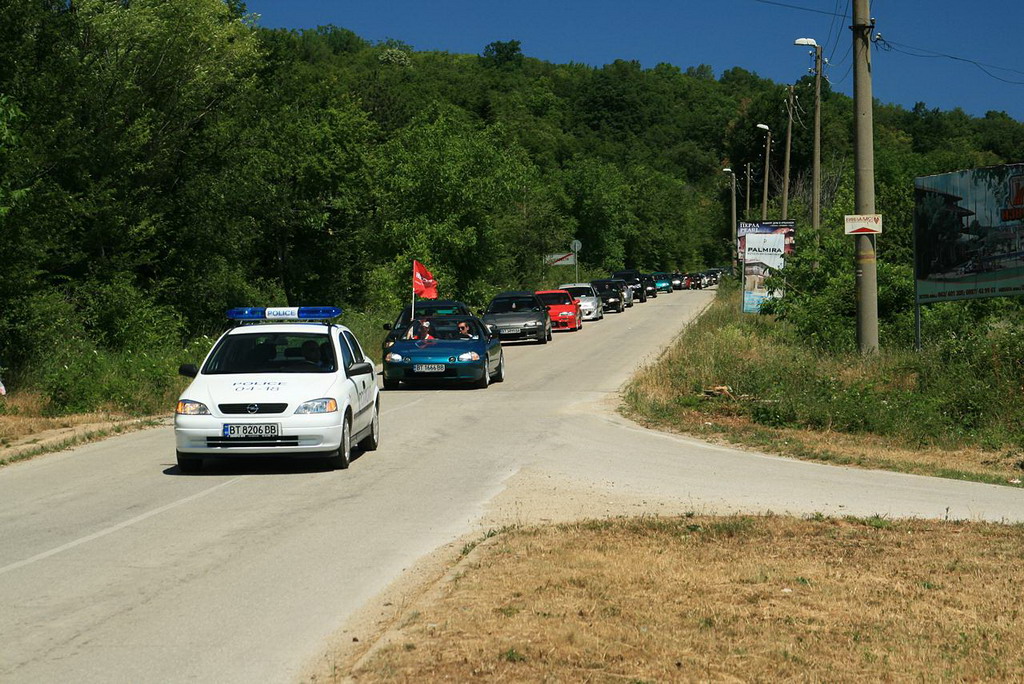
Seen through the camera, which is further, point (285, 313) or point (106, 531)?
point (285, 313)

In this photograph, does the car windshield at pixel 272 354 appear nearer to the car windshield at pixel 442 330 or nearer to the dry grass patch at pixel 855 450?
the dry grass patch at pixel 855 450

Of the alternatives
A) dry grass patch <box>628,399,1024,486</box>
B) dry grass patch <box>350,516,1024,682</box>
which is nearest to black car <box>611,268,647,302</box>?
dry grass patch <box>628,399,1024,486</box>

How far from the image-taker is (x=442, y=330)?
2573cm

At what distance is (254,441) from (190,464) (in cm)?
104

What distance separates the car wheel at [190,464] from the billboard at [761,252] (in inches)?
999

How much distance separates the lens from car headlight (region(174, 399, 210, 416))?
12945 millimetres

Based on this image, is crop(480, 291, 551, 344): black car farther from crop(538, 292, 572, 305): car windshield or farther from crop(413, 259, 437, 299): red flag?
crop(538, 292, 572, 305): car windshield

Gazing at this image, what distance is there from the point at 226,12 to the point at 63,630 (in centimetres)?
3847

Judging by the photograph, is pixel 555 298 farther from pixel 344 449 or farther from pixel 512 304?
pixel 344 449

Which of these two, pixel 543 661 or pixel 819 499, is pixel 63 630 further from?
pixel 819 499

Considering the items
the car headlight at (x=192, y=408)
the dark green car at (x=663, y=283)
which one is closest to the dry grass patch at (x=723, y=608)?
the car headlight at (x=192, y=408)

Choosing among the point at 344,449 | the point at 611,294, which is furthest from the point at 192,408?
the point at 611,294

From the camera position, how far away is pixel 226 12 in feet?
138

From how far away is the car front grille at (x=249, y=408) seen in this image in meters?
12.9
